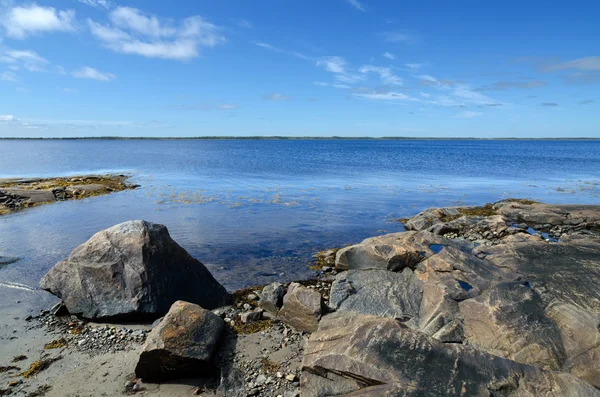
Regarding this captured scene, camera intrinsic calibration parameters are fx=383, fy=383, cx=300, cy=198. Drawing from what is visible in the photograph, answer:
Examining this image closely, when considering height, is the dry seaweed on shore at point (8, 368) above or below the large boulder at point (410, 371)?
below

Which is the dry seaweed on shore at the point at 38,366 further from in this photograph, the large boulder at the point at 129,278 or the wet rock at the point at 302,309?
the wet rock at the point at 302,309

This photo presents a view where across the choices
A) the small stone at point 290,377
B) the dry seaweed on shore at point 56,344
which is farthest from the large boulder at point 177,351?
the dry seaweed on shore at point 56,344

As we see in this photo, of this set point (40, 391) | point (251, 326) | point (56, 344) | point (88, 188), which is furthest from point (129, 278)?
point (88, 188)

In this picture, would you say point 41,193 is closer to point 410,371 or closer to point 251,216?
point 251,216

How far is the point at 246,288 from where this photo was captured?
14305 millimetres

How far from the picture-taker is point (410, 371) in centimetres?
672

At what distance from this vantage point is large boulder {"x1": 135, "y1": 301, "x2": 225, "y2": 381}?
8359 mm

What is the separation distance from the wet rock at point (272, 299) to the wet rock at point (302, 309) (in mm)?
493

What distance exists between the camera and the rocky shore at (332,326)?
23.0ft

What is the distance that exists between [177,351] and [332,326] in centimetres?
348

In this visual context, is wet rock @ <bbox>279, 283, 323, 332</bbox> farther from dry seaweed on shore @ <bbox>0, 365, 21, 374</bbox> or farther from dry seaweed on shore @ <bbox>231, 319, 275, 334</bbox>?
dry seaweed on shore @ <bbox>0, 365, 21, 374</bbox>

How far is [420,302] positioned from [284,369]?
15.9ft

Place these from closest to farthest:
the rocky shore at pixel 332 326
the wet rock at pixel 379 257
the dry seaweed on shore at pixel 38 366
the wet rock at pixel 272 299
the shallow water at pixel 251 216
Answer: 1. the rocky shore at pixel 332 326
2. the dry seaweed on shore at pixel 38 366
3. the wet rock at pixel 272 299
4. the wet rock at pixel 379 257
5. the shallow water at pixel 251 216

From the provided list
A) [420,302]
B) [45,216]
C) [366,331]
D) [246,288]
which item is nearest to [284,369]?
[366,331]
